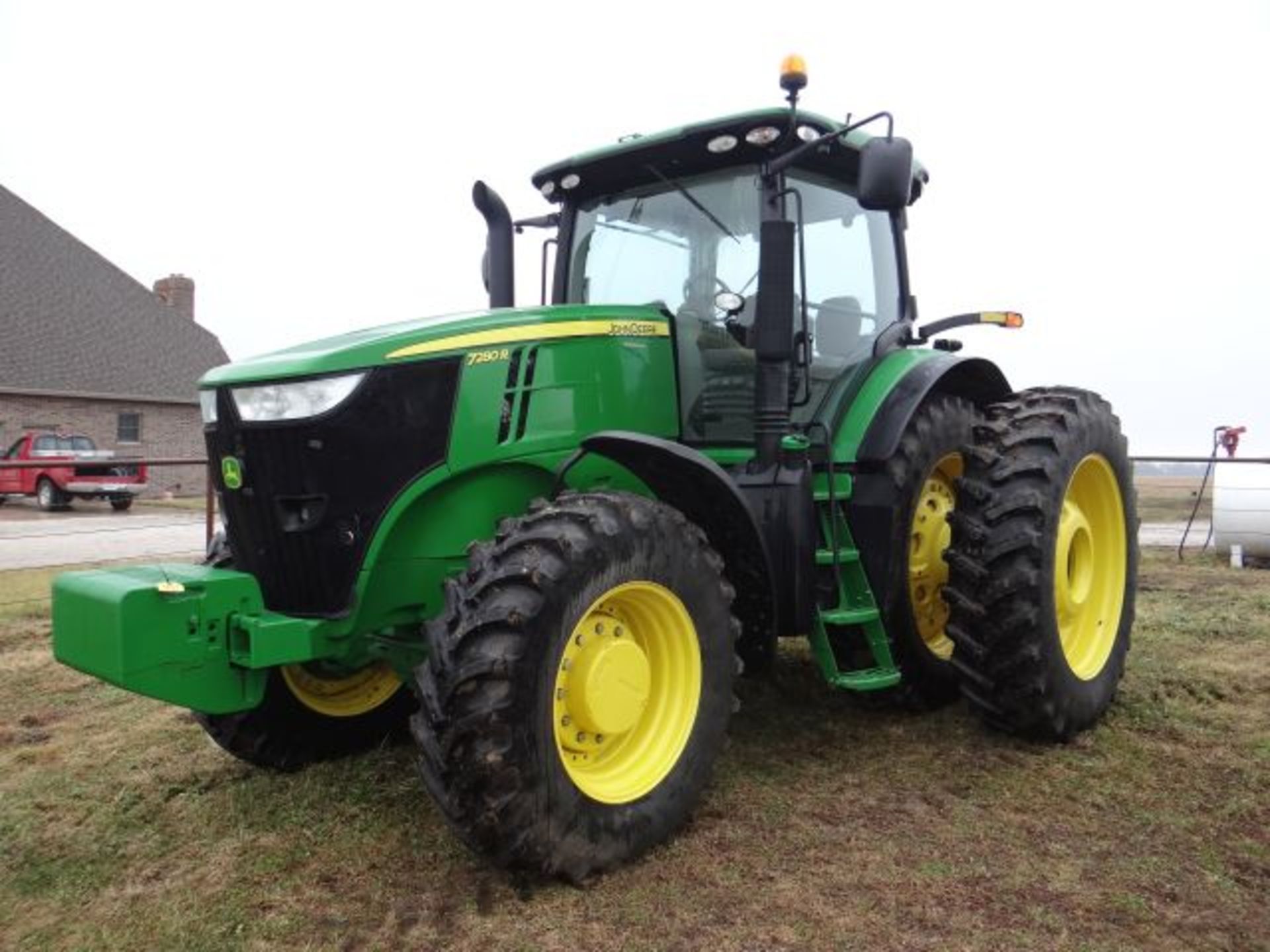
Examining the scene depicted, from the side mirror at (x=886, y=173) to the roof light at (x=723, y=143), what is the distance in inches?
21.1

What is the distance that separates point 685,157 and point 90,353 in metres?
24.5

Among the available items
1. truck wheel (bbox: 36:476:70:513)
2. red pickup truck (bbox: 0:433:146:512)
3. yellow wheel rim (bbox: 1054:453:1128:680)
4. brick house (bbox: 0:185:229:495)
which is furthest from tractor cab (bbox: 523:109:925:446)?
brick house (bbox: 0:185:229:495)

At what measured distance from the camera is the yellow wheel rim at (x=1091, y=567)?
437 cm

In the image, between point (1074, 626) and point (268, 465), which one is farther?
point (1074, 626)

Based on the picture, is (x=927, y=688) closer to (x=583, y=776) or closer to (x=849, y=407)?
(x=849, y=407)

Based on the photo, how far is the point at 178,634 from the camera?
293 cm

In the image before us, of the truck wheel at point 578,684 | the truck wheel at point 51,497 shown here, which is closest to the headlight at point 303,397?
the truck wheel at point 578,684

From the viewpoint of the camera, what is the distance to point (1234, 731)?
431 centimetres

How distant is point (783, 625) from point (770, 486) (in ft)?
1.69

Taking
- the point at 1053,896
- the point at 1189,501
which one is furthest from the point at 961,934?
the point at 1189,501

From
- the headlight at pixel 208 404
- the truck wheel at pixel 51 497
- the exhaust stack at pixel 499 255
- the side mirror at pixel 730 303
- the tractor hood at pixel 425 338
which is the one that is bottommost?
the truck wheel at pixel 51 497

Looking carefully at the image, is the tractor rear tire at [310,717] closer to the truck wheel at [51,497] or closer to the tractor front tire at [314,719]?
the tractor front tire at [314,719]

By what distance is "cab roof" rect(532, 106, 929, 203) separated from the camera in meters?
3.89

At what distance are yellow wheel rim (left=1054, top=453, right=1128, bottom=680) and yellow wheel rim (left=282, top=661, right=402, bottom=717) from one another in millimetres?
2773
